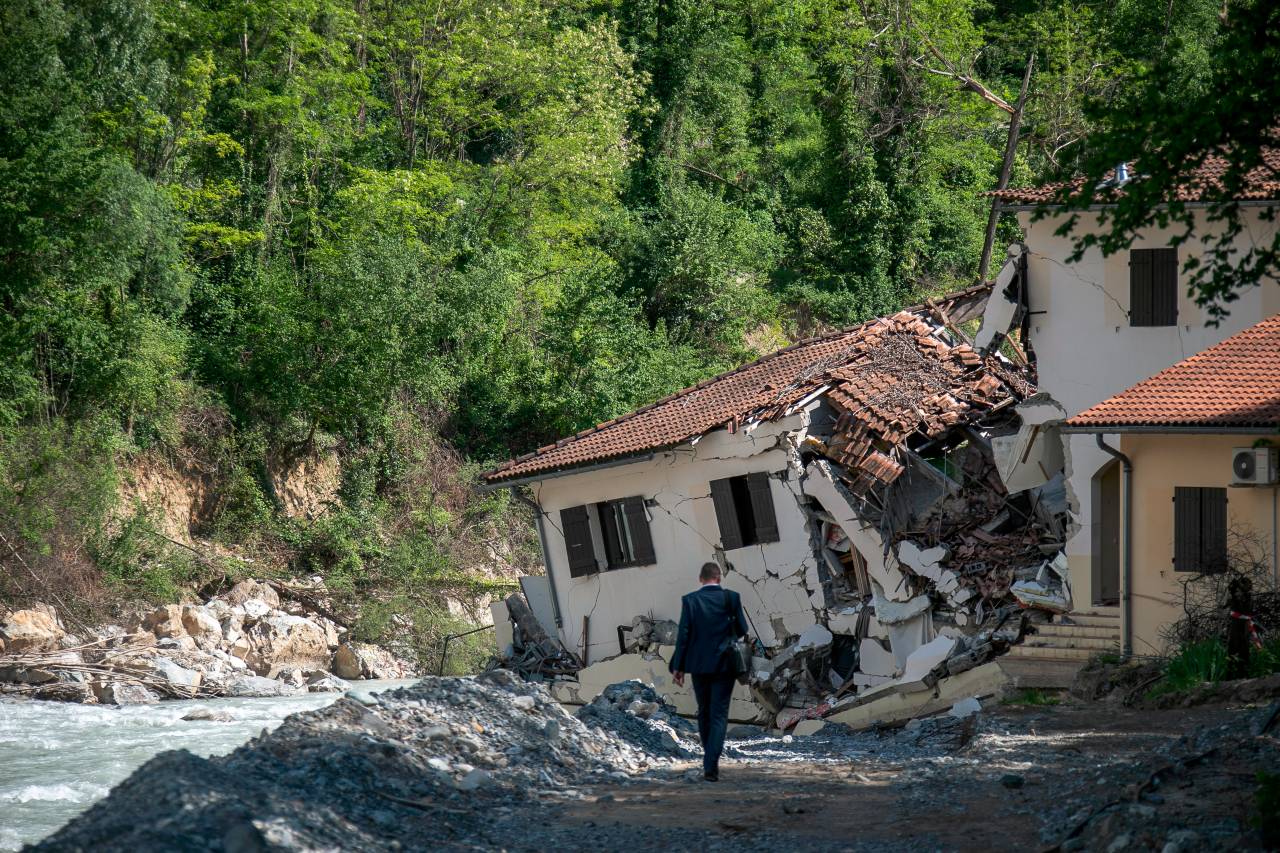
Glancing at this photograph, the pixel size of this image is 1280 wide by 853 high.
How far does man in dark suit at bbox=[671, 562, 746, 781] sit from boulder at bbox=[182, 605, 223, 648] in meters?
20.1

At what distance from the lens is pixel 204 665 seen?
2731cm

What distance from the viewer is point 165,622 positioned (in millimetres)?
28844

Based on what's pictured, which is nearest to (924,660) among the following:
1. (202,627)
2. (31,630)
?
(202,627)

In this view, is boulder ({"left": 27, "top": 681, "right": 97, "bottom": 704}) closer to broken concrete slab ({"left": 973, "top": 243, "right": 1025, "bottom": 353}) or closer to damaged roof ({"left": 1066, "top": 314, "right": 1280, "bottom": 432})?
broken concrete slab ({"left": 973, "top": 243, "right": 1025, "bottom": 353})

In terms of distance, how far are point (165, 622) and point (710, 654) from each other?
20866 millimetres

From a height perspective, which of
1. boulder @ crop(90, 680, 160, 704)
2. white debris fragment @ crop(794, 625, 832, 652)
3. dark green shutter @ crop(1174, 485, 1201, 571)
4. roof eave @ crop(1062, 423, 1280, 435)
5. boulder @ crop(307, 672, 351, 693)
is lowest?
boulder @ crop(307, 672, 351, 693)

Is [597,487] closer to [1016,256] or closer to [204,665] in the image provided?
[1016,256]

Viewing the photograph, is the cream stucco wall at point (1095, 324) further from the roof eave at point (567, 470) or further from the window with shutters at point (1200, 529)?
the roof eave at point (567, 470)

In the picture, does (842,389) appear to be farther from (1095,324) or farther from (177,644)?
(177,644)

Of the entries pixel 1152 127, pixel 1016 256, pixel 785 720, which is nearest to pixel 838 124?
pixel 1016 256

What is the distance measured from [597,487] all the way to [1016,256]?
785cm

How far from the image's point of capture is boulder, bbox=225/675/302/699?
87.2ft

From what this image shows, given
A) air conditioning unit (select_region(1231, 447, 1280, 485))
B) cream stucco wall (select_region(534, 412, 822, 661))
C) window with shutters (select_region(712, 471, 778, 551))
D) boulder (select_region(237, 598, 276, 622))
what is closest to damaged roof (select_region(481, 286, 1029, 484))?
cream stucco wall (select_region(534, 412, 822, 661))

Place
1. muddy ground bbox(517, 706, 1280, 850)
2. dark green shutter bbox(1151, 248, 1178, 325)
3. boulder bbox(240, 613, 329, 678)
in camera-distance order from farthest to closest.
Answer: boulder bbox(240, 613, 329, 678), dark green shutter bbox(1151, 248, 1178, 325), muddy ground bbox(517, 706, 1280, 850)
